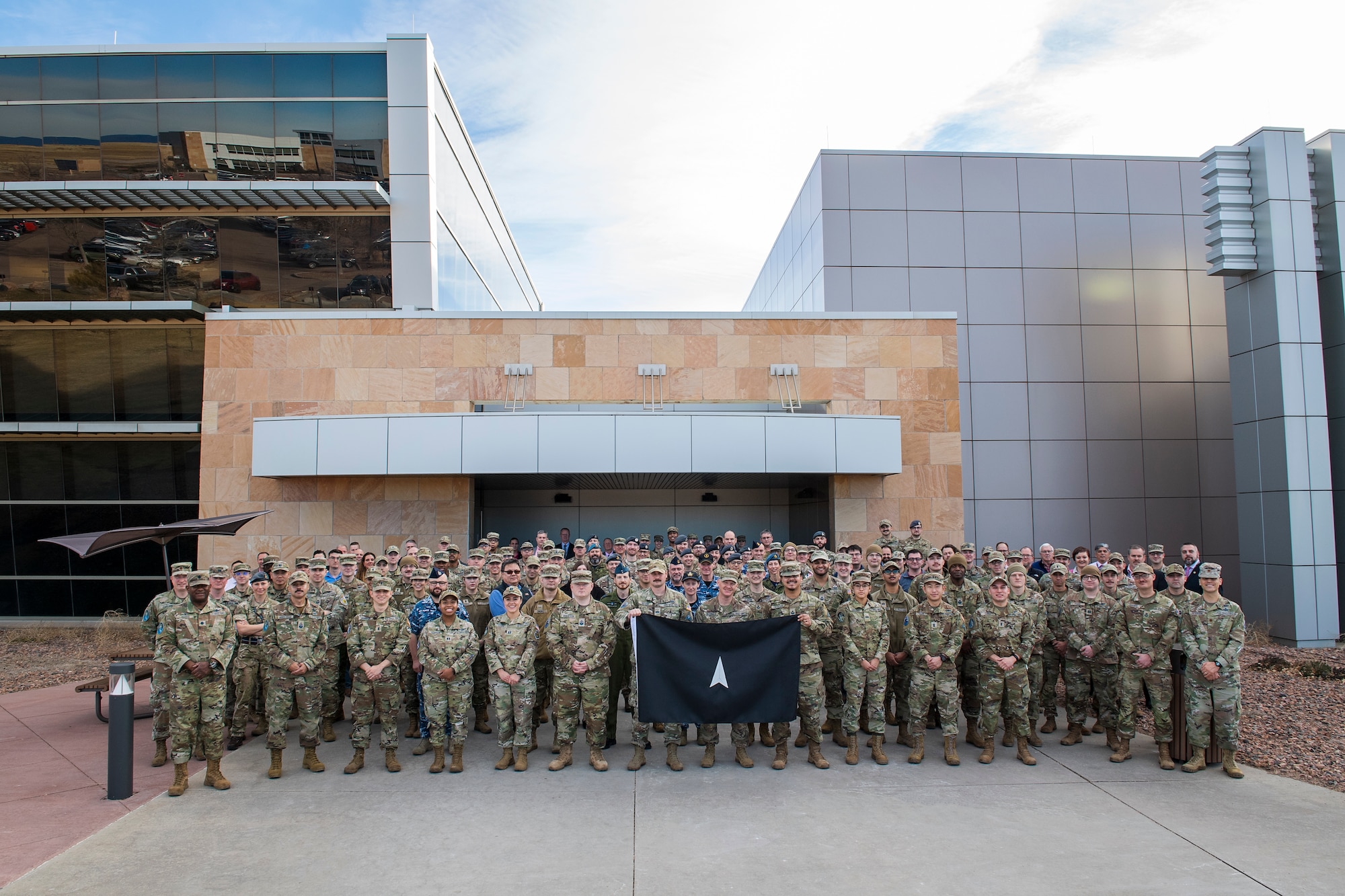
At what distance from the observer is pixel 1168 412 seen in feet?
74.7

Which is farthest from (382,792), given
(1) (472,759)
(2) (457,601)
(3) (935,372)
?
(3) (935,372)

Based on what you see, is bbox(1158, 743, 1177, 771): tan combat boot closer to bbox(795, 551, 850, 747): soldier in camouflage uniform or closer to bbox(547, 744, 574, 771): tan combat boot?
bbox(795, 551, 850, 747): soldier in camouflage uniform

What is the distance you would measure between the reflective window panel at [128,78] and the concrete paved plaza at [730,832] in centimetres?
1932

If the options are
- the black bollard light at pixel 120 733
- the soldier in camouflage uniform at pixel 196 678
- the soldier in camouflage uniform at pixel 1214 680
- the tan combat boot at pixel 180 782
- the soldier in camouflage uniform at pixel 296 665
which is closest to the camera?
the black bollard light at pixel 120 733

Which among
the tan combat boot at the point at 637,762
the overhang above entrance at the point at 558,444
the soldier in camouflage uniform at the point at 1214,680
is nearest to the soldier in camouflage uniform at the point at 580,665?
the tan combat boot at the point at 637,762

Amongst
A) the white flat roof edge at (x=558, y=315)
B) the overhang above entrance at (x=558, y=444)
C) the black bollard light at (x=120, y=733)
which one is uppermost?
the white flat roof edge at (x=558, y=315)

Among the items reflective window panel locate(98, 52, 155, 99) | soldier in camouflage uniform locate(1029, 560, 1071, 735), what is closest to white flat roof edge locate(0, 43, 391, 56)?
reflective window panel locate(98, 52, 155, 99)

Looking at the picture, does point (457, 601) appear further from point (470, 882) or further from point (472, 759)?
point (470, 882)

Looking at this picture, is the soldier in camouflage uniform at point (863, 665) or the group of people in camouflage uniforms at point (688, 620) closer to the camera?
the group of people in camouflage uniforms at point (688, 620)

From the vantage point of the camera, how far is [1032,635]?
356 inches

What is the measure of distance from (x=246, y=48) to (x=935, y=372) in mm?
18420

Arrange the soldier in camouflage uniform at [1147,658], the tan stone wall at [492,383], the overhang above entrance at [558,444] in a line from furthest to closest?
the tan stone wall at [492,383] < the overhang above entrance at [558,444] < the soldier in camouflage uniform at [1147,658]

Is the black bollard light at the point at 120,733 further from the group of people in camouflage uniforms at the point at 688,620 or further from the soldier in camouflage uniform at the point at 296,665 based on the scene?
the soldier in camouflage uniform at the point at 296,665

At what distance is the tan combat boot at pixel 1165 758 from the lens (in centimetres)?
873
